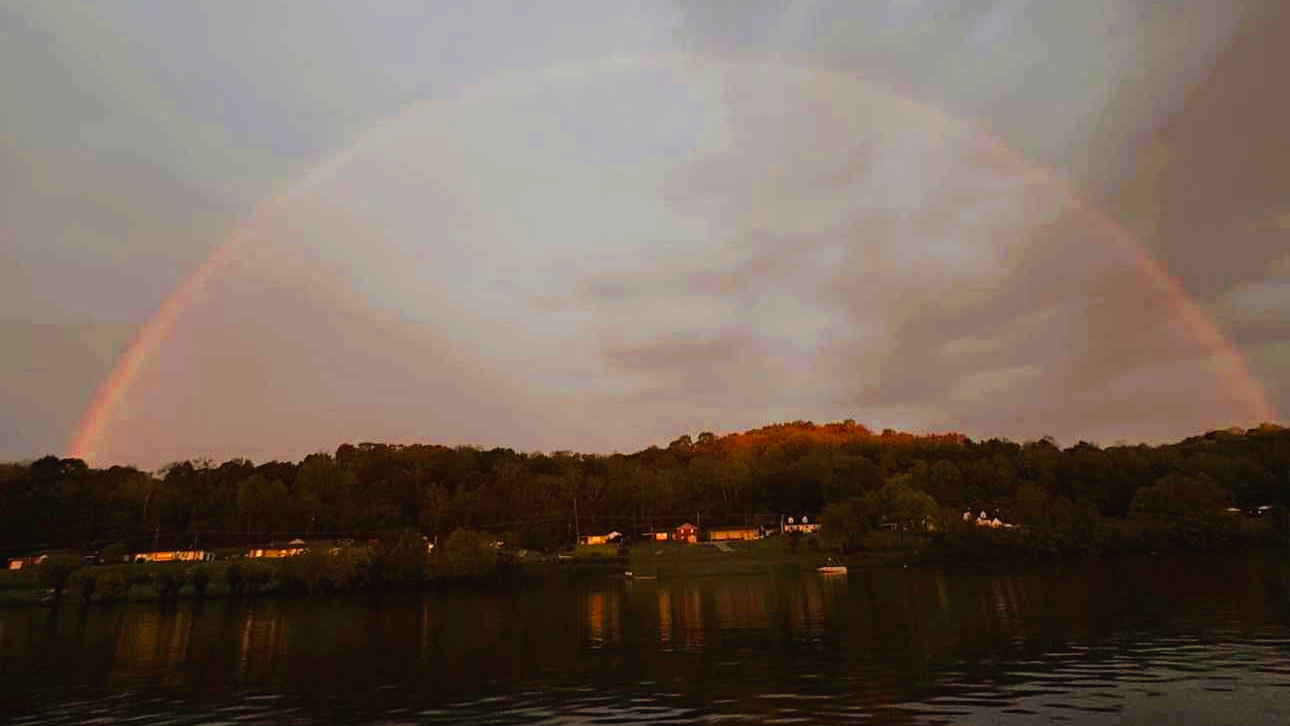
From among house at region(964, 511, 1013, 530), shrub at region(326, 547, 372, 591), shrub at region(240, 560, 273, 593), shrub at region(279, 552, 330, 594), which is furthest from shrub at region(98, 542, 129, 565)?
house at region(964, 511, 1013, 530)

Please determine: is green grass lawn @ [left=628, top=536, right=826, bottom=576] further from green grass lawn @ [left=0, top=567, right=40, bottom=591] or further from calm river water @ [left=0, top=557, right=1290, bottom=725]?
green grass lawn @ [left=0, top=567, right=40, bottom=591]

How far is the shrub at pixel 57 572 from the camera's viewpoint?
125m

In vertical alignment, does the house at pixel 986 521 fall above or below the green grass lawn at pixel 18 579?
above

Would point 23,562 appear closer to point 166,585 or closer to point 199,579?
point 166,585

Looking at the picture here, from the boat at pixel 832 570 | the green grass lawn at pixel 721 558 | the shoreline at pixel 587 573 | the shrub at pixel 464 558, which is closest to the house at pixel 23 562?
the shoreline at pixel 587 573

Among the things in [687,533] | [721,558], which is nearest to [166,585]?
[721,558]

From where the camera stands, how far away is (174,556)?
163 metres

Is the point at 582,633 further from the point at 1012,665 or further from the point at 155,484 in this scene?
the point at 155,484

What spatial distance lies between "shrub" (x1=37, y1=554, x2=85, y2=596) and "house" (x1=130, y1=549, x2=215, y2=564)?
1061 inches

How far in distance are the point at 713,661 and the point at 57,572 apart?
4982 inches

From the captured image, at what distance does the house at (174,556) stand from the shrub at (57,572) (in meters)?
26.9

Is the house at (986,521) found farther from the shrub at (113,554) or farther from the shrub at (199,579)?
the shrub at (113,554)

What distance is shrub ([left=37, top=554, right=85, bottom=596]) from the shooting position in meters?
125

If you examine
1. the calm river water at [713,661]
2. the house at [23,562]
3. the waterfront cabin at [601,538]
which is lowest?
the calm river water at [713,661]
